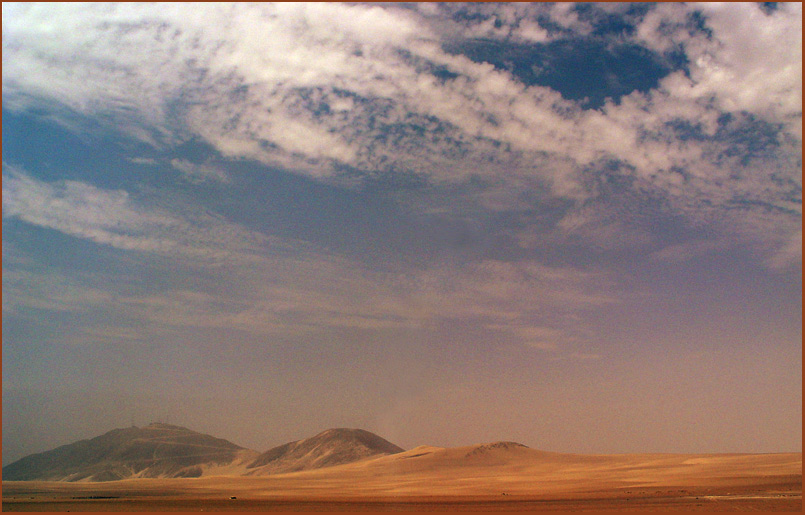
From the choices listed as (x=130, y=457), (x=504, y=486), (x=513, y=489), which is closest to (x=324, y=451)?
(x=130, y=457)

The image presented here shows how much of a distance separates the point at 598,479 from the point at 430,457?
34147mm

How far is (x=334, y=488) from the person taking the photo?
65750 mm

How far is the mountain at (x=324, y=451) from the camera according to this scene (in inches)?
4577

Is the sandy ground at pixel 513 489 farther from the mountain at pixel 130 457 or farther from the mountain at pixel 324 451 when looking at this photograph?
the mountain at pixel 130 457

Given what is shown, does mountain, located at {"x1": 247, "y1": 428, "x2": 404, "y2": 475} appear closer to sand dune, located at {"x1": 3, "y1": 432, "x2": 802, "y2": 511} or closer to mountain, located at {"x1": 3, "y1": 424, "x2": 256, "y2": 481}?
mountain, located at {"x1": 3, "y1": 424, "x2": 256, "y2": 481}

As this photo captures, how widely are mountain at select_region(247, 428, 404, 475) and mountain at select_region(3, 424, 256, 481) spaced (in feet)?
46.7

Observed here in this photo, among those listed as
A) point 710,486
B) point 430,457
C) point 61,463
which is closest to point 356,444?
point 430,457

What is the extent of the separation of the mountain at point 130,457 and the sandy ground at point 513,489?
48.8 meters

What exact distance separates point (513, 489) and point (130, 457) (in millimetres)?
108199

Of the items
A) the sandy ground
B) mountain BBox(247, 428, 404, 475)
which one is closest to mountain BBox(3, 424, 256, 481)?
mountain BBox(247, 428, 404, 475)

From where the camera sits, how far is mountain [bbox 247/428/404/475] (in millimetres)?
116250

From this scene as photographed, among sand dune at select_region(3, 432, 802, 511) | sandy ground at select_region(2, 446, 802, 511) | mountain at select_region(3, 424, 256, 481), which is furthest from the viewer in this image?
mountain at select_region(3, 424, 256, 481)

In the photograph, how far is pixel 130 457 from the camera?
436ft

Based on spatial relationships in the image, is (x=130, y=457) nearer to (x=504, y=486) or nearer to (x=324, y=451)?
(x=324, y=451)
